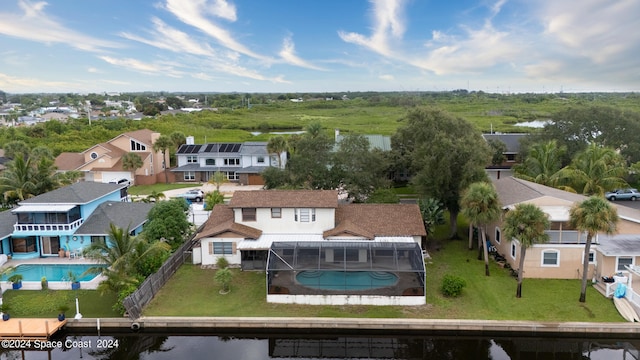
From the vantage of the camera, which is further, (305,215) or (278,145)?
(278,145)

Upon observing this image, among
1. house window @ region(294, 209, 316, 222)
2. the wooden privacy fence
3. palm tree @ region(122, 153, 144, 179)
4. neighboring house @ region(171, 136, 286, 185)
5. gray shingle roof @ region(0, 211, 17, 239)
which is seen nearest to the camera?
the wooden privacy fence

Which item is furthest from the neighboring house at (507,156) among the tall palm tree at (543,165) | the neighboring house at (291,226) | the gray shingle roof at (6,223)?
the gray shingle roof at (6,223)

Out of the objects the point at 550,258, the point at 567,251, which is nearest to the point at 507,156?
the point at 567,251

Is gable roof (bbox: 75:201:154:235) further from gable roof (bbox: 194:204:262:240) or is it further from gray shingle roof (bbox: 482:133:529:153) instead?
gray shingle roof (bbox: 482:133:529:153)

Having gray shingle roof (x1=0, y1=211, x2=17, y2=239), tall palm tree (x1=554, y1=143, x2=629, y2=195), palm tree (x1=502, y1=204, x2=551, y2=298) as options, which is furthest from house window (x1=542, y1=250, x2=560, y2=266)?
gray shingle roof (x1=0, y1=211, x2=17, y2=239)

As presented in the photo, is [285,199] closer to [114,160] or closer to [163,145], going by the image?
[163,145]
